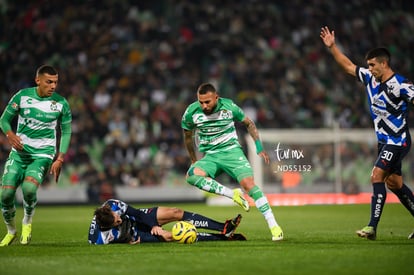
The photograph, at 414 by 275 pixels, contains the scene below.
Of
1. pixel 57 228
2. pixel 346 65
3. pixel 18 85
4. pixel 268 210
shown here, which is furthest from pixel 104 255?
pixel 18 85

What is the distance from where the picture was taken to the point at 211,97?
10.8 meters

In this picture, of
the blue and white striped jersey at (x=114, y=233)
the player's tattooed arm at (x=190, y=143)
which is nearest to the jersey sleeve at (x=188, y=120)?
the player's tattooed arm at (x=190, y=143)

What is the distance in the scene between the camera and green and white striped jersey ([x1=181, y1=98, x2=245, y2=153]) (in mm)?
11133

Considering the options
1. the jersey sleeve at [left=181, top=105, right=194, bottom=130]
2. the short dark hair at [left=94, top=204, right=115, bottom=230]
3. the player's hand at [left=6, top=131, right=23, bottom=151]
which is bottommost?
the short dark hair at [left=94, top=204, right=115, bottom=230]

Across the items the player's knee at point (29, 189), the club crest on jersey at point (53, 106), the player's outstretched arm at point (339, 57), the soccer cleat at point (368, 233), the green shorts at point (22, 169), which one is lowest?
the soccer cleat at point (368, 233)

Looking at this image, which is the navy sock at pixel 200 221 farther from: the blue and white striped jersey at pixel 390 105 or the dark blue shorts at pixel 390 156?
the blue and white striped jersey at pixel 390 105

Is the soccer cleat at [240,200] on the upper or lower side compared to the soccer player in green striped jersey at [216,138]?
lower

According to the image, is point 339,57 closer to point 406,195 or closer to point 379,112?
point 379,112

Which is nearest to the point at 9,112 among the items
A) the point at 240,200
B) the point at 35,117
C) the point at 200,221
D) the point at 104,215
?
the point at 35,117

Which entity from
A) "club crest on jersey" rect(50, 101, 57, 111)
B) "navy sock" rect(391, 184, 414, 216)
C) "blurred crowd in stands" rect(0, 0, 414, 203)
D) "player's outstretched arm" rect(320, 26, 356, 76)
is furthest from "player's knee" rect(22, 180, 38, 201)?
"blurred crowd in stands" rect(0, 0, 414, 203)

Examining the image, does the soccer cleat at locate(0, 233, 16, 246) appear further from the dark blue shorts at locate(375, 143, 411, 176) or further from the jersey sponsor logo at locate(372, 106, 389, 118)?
the jersey sponsor logo at locate(372, 106, 389, 118)

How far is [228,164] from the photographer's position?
36.2ft

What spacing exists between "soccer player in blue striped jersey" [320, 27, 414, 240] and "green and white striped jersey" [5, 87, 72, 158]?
4156 millimetres

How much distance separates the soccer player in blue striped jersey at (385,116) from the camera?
33.5 feet
